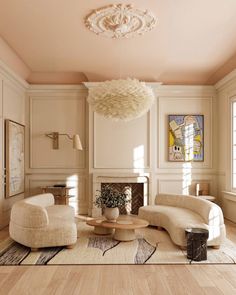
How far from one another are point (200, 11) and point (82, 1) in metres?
1.61

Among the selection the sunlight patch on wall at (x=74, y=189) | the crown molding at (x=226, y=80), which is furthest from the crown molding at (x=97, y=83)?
the sunlight patch on wall at (x=74, y=189)

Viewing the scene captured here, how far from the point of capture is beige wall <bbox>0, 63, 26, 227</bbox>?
603 centimetres

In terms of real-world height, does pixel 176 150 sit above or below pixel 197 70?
below

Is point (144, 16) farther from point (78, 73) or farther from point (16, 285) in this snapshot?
point (16, 285)

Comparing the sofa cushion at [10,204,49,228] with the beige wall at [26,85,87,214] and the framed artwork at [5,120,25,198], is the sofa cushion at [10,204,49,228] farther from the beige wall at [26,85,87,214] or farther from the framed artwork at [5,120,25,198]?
the beige wall at [26,85,87,214]

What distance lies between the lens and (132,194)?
7.71 metres

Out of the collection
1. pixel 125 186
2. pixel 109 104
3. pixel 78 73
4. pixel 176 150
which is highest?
pixel 78 73

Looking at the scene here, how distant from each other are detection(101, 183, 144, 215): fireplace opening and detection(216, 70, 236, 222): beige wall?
1843 mm

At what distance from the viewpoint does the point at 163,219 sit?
5703 mm

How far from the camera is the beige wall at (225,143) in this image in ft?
21.9

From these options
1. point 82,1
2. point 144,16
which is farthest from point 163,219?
point 82,1

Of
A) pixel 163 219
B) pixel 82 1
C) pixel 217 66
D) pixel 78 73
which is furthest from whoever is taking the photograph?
pixel 78 73

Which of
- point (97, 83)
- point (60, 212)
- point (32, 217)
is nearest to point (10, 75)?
point (97, 83)

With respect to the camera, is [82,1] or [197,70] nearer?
[82,1]
